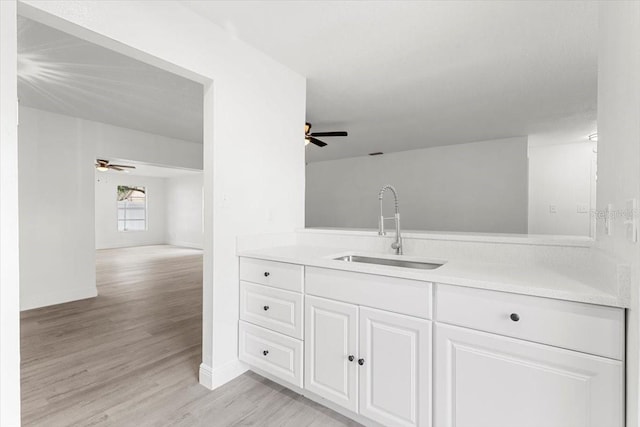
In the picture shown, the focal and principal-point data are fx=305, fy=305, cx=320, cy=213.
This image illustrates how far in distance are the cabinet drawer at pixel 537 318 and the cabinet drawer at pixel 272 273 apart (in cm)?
83

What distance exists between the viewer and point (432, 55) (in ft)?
7.78

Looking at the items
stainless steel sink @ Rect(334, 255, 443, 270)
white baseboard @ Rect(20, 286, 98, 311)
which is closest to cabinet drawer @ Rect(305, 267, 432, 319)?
stainless steel sink @ Rect(334, 255, 443, 270)

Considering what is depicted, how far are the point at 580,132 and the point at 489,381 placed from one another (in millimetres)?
5065

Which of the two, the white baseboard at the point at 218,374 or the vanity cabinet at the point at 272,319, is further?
the white baseboard at the point at 218,374

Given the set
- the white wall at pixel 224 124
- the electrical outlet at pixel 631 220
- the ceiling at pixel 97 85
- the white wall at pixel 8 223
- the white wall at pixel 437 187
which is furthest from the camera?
the white wall at pixel 437 187

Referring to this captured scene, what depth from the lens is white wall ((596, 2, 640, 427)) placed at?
34.2 inches

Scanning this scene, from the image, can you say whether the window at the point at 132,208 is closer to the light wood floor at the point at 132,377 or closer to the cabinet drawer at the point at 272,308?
the light wood floor at the point at 132,377

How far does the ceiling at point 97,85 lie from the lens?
7.30ft

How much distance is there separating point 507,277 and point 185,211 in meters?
9.84

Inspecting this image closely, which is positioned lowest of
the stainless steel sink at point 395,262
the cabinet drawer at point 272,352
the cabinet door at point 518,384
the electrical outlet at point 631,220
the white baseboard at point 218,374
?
the white baseboard at point 218,374

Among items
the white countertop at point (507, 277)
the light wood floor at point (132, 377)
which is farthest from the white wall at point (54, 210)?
the white countertop at point (507, 277)

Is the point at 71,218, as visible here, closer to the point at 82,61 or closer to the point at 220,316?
the point at 82,61

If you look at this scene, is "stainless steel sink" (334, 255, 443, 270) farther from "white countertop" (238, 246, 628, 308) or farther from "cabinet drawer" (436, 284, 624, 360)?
"cabinet drawer" (436, 284, 624, 360)

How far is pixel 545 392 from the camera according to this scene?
44.3 inches
